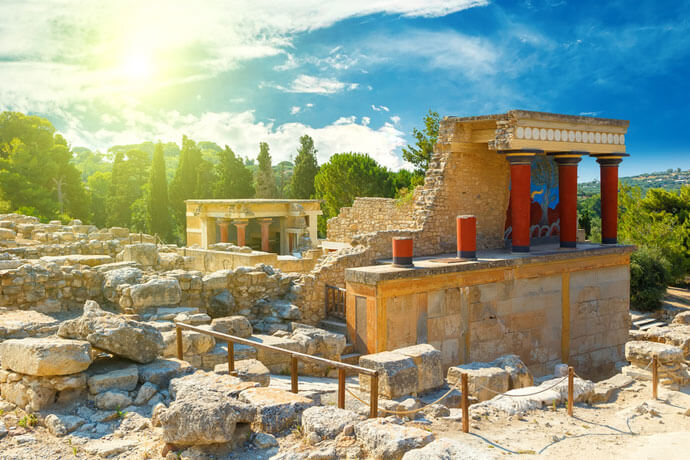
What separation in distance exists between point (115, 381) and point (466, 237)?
7.61 m

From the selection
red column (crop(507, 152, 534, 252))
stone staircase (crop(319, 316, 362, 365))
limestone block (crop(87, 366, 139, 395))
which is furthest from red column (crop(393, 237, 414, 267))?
limestone block (crop(87, 366, 139, 395))

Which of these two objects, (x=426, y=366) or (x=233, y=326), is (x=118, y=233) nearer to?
(x=233, y=326)

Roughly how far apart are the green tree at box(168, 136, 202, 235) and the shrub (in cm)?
3175

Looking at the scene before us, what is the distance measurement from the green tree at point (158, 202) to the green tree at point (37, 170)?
14.7ft

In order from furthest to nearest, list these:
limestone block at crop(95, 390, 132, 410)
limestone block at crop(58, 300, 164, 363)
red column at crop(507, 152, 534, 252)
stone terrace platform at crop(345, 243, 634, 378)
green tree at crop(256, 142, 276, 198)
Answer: green tree at crop(256, 142, 276, 198) → red column at crop(507, 152, 534, 252) → stone terrace platform at crop(345, 243, 634, 378) → limestone block at crop(58, 300, 164, 363) → limestone block at crop(95, 390, 132, 410)

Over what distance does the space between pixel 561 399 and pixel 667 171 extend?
112683 millimetres

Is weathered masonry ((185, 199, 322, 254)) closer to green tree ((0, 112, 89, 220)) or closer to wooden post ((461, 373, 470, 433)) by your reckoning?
green tree ((0, 112, 89, 220))

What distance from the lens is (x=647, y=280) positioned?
980 inches

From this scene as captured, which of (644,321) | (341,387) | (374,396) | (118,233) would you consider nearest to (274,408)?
(341,387)

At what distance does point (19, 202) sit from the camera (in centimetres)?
3262

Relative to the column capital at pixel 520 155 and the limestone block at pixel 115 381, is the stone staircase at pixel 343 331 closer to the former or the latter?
the limestone block at pixel 115 381

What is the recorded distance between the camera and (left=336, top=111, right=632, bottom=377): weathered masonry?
396 inches

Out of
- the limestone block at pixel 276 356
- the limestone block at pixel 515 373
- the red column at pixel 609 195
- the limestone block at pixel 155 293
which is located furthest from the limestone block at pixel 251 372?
the red column at pixel 609 195

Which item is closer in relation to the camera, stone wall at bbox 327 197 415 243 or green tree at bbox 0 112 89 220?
stone wall at bbox 327 197 415 243
